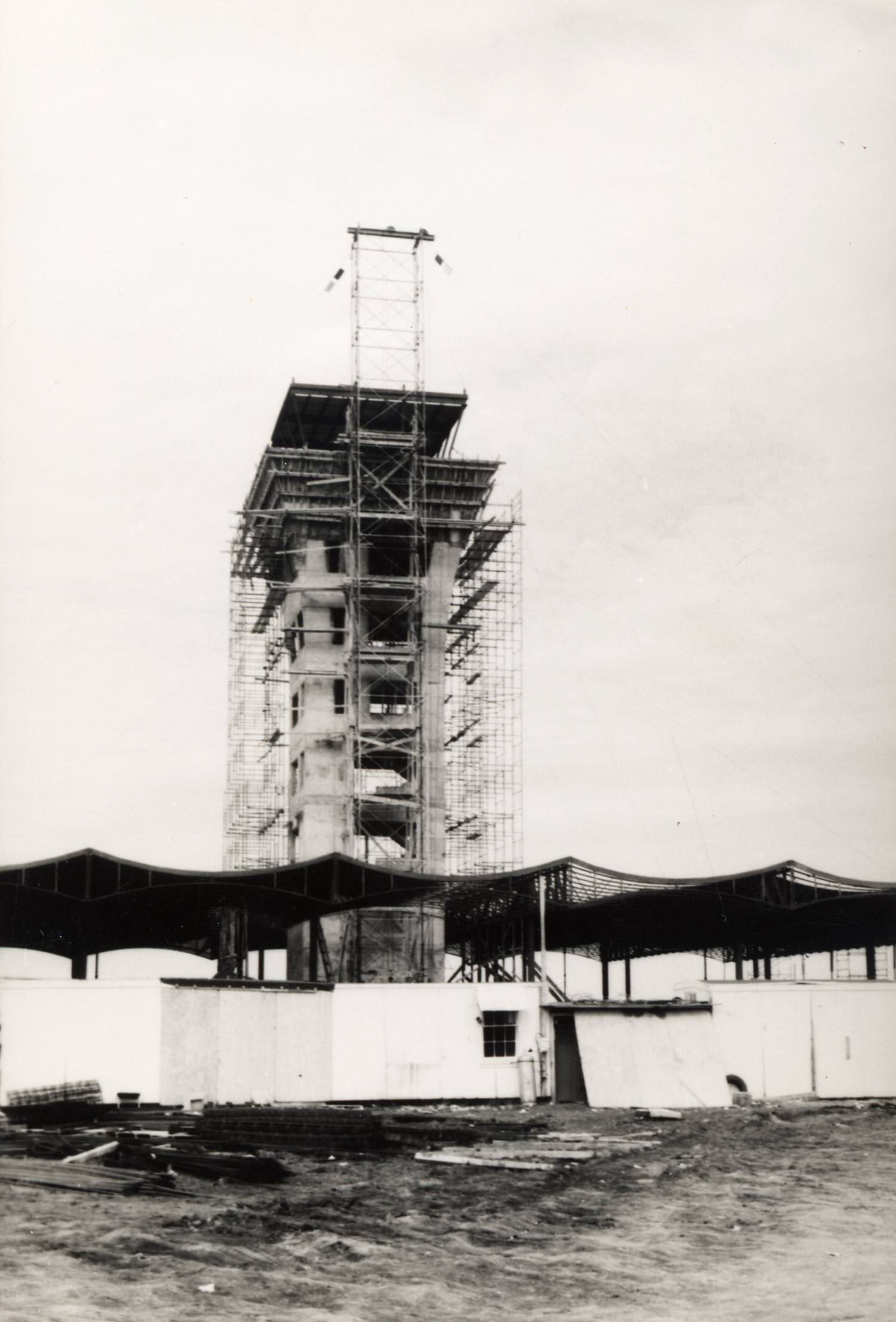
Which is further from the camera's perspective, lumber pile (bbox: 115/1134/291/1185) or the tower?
the tower

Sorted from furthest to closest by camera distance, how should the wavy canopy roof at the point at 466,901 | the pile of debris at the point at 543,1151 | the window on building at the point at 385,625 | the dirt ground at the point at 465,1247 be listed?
the window on building at the point at 385,625 < the wavy canopy roof at the point at 466,901 < the pile of debris at the point at 543,1151 < the dirt ground at the point at 465,1247

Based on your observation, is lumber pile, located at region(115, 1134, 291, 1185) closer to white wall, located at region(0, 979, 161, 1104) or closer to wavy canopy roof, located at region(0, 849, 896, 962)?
white wall, located at region(0, 979, 161, 1104)

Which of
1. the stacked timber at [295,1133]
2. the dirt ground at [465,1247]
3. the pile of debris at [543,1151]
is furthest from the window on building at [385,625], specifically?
the dirt ground at [465,1247]

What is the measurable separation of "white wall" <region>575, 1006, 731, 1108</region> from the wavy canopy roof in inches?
298

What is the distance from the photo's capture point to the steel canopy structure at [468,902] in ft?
150

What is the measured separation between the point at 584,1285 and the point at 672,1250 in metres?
2.30

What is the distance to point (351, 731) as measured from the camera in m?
70.4

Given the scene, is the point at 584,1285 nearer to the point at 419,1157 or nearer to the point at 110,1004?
the point at 419,1157

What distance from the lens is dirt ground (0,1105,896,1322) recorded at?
17.2 m

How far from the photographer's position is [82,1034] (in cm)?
3441

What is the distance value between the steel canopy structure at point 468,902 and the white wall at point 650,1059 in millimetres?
7742

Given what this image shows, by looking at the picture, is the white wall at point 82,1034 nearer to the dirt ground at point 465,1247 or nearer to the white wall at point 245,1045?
the white wall at point 245,1045

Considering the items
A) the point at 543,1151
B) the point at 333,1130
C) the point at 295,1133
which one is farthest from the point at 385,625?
the point at 543,1151

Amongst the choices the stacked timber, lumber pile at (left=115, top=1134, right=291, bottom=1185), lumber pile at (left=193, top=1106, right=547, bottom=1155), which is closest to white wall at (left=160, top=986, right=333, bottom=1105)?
lumber pile at (left=193, top=1106, right=547, bottom=1155)
